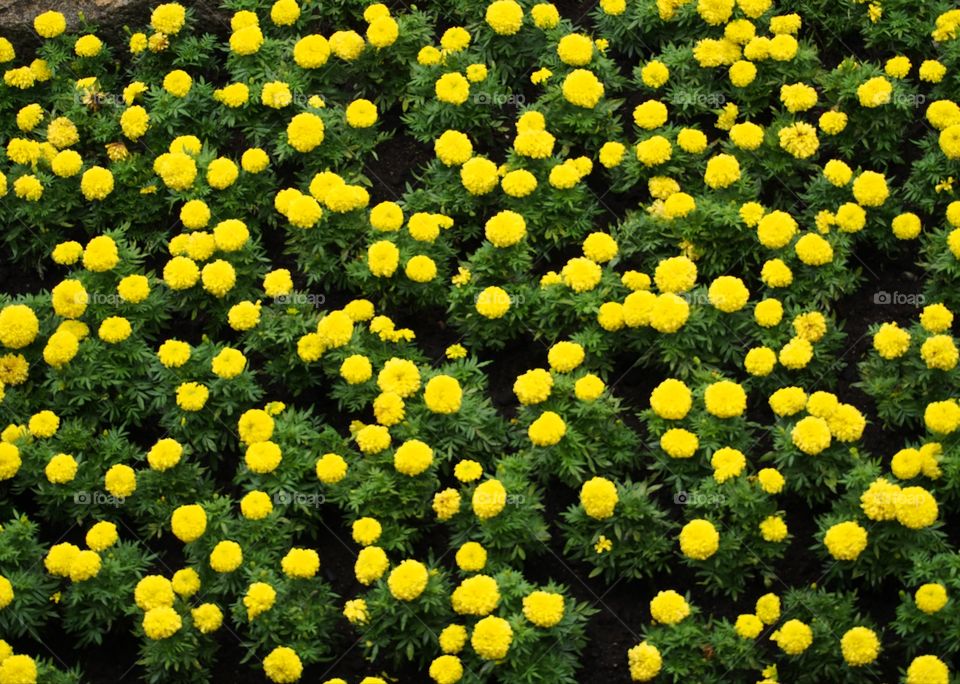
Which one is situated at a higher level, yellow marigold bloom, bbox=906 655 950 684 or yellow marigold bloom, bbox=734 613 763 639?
yellow marigold bloom, bbox=906 655 950 684

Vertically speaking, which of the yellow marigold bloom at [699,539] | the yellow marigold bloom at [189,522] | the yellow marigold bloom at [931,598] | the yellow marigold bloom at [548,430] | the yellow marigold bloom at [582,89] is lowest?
the yellow marigold bloom at [189,522]

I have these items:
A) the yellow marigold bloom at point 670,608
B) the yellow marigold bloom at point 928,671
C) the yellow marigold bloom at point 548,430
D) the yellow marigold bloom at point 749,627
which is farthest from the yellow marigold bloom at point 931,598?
the yellow marigold bloom at point 548,430

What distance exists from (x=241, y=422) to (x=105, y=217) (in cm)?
245

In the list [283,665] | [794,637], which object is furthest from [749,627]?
[283,665]

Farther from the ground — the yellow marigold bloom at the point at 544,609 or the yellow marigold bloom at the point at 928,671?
the yellow marigold bloom at the point at 928,671

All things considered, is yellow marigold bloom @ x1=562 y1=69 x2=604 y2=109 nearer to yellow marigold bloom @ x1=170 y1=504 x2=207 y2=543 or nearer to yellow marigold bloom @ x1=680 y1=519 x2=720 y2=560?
yellow marigold bloom @ x1=680 y1=519 x2=720 y2=560

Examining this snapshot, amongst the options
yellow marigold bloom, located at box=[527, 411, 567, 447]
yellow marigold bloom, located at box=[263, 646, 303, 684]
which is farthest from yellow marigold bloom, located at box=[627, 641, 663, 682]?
yellow marigold bloom, located at box=[263, 646, 303, 684]

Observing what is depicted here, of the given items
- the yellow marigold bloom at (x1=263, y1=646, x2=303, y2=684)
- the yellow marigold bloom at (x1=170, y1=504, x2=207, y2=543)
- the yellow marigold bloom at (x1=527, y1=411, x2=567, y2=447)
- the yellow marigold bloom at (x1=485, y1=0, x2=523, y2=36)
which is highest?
the yellow marigold bloom at (x1=485, y1=0, x2=523, y2=36)

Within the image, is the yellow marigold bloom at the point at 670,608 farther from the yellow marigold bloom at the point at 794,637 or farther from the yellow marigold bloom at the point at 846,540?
the yellow marigold bloom at the point at 846,540

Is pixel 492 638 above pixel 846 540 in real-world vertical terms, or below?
below

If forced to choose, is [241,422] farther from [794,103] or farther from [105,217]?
[794,103]

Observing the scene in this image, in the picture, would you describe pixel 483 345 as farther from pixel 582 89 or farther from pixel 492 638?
pixel 492 638

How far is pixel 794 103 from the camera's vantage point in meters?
9.25

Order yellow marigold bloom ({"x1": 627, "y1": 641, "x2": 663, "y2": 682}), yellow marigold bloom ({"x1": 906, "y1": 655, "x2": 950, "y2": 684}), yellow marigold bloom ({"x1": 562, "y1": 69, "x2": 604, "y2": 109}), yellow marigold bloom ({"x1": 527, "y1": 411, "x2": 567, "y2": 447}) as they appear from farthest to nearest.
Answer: yellow marigold bloom ({"x1": 562, "y1": 69, "x2": 604, "y2": 109}), yellow marigold bloom ({"x1": 527, "y1": 411, "x2": 567, "y2": 447}), yellow marigold bloom ({"x1": 627, "y1": 641, "x2": 663, "y2": 682}), yellow marigold bloom ({"x1": 906, "y1": 655, "x2": 950, "y2": 684})
